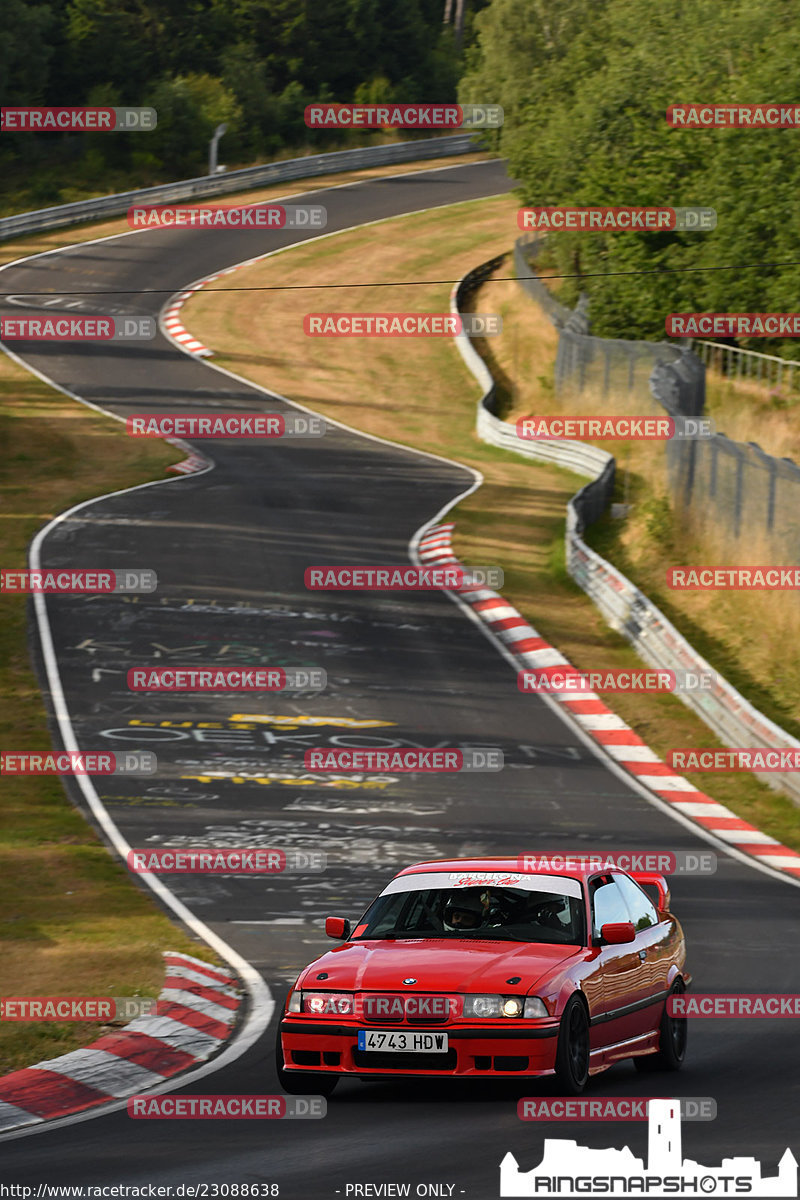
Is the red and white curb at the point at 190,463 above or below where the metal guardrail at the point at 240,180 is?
below

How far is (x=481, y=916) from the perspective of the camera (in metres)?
9.63

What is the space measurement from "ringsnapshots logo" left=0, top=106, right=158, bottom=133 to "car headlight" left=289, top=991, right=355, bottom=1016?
6967 centimetres

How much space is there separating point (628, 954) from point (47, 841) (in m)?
9.81

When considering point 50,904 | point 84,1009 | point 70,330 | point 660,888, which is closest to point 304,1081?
point 660,888

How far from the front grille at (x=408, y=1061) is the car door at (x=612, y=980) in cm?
91

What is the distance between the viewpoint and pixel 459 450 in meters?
44.0

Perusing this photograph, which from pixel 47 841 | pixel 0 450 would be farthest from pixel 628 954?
pixel 0 450

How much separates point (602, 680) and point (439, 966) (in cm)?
1704

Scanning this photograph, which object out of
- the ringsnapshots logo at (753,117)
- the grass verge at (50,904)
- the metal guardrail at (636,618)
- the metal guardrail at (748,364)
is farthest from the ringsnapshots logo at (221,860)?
the ringsnapshots logo at (753,117)

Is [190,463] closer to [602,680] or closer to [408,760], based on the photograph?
[602,680]

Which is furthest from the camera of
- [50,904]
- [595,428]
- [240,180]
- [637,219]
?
[240,180]

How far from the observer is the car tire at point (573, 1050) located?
8.48 meters

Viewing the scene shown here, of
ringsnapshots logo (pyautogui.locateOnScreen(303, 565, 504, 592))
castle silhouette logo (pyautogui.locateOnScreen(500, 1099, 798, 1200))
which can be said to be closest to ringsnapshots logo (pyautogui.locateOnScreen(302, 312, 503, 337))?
ringsnapshots logo (pyautogui.locateOnScreen(303, 565, 504, 592))

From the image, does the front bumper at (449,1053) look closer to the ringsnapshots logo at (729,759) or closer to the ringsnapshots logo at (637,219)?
the ringsnapshots logo at (729,759)
